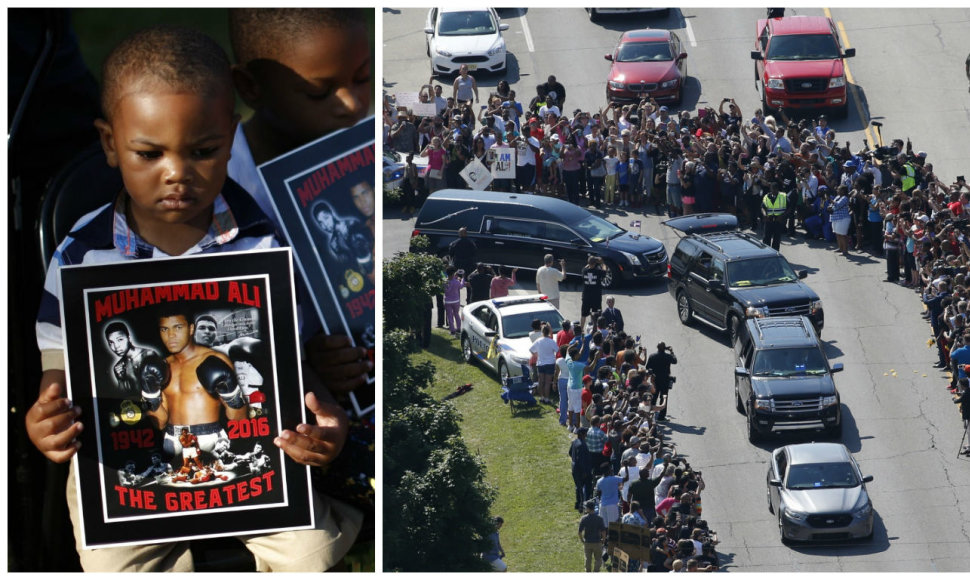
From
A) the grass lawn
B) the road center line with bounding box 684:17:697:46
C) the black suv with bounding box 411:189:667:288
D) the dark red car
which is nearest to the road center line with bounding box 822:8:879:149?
the road center line with bounding box 684:17:697:46

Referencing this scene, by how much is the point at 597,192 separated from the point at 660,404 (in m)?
Result: 6.65

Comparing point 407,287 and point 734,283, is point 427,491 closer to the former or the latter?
point 407,287

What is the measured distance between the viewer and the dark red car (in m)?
33.5

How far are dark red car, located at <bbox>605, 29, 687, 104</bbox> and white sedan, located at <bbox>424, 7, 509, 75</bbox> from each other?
2291 millimetres

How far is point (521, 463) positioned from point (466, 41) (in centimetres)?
1142

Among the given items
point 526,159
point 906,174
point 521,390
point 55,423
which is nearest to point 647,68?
point 526,159

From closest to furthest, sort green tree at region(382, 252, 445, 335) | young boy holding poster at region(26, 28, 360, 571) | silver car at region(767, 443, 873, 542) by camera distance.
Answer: young boy holding poster at region(26, 28, 360, 571)
silver car at region(767, 443, 873, 542)
green tree at region(382, 252, 445, 335)

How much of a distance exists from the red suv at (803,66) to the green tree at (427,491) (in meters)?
13.4

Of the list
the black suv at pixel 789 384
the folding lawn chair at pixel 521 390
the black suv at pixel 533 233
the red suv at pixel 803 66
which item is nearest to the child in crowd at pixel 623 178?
the black suv at pixel 533 233

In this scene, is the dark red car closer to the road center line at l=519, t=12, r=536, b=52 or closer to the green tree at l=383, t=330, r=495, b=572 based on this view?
the road center line at l=519, t=12, r=536, b=52

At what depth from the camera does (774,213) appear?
29.8 meters

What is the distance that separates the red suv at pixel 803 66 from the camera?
33.2m

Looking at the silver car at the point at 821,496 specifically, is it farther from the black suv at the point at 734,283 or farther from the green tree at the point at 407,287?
the green tree at the point at 407,287

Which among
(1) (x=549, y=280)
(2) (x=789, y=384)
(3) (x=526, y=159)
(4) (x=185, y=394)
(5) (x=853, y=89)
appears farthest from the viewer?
(5) (x=853, y=89)
